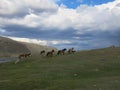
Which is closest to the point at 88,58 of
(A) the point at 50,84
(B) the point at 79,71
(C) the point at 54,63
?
(C) the point at 54,63

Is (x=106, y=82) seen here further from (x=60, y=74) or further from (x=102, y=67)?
(x=102, y=67)

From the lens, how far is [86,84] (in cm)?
4047

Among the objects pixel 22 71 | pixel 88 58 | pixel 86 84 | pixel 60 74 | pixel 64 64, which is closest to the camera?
pixel 86 84

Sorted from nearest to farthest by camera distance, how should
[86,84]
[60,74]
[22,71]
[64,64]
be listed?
1. [86,84]
2. [60,74]
3. [22,71]
4. [64,64]

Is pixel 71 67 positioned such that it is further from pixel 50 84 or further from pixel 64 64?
pixel 50 84

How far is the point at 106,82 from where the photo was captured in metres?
41.0

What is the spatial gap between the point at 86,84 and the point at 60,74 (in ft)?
37.7

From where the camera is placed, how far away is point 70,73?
2055 inches

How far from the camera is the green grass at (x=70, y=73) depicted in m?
40.8

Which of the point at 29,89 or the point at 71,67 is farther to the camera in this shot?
the point at 71,67

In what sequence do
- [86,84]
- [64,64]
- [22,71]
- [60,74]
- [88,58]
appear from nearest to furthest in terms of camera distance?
[86,84] < [60,74] < [22,71] < [64,64] < [88,58]

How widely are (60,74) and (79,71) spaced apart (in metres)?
3.22

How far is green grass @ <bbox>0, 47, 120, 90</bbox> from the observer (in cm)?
4078

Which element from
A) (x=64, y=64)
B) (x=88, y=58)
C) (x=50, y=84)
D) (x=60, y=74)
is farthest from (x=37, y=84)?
(x=88, y=58)
